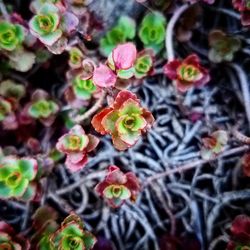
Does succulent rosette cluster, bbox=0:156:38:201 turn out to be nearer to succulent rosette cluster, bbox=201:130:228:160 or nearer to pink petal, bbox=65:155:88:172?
pink petal, bbox=65:155:88:172

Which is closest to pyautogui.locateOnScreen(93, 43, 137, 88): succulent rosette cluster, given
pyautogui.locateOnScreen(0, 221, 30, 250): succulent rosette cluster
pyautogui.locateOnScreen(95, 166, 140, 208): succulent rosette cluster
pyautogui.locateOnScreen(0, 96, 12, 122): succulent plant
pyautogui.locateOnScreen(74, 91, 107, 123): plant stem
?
pyautogui.locateOnScreen(74, 91, 107, 123): plant stem

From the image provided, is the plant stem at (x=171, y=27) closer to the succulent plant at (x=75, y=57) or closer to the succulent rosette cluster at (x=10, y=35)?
the succulent plant at (x=75, y=57)

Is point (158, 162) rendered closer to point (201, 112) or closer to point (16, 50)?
point (201, 112)

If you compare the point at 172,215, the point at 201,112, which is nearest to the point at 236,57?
the point at 201,112

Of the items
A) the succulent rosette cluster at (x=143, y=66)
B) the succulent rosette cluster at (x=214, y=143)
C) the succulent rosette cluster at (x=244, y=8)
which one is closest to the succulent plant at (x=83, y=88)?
the succulent rosette cluster at (x=143, y=66)

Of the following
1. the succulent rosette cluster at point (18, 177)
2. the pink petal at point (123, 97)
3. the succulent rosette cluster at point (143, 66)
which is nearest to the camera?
the pink petal at point (123, 97)

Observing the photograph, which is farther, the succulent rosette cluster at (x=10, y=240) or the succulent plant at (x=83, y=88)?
the succulent plant at (x=83, y=88)

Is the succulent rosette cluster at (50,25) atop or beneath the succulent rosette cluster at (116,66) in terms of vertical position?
atop
